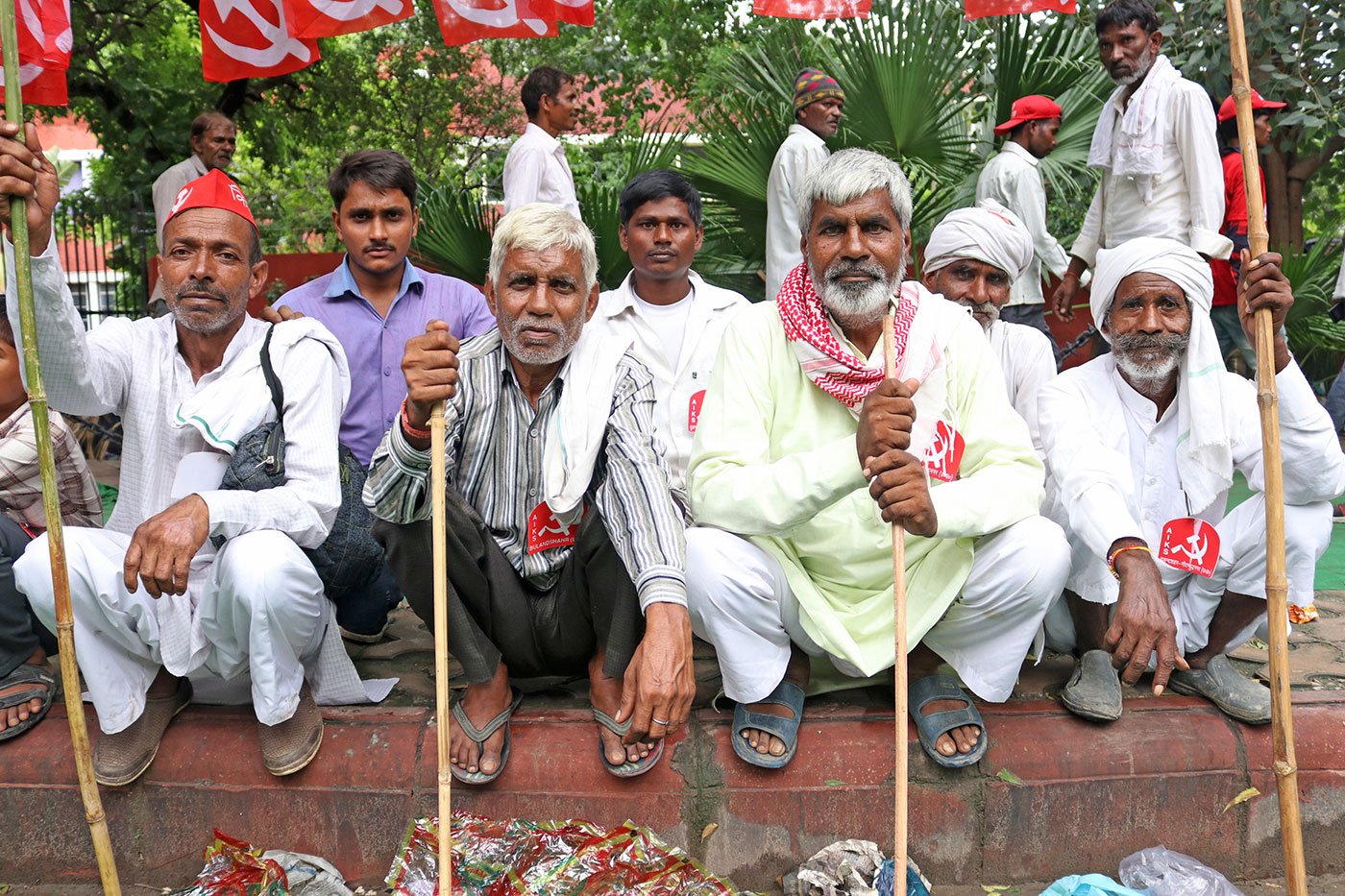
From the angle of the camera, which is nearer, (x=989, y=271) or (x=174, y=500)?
(x=174, y=500)

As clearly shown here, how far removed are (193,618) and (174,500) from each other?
1.09ft

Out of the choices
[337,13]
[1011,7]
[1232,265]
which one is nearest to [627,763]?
[1011,7]

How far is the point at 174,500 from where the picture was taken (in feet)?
9.71

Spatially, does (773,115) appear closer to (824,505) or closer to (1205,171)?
(1205,171)

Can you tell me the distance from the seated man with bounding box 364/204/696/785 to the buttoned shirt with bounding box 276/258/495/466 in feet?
2.76

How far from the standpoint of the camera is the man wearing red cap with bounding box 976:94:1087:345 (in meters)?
5.65

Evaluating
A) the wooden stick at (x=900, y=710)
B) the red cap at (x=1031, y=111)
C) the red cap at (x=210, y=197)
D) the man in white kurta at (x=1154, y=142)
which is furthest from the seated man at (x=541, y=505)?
the red cap at (x=1031, y=111)

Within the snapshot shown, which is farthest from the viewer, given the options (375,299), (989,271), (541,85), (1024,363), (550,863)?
(541,85)

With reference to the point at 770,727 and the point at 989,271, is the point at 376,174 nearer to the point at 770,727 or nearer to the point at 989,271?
the point at 989,271

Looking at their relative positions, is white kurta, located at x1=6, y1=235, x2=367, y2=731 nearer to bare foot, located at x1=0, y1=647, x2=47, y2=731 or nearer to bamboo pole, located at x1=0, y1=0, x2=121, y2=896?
bamboo pole, located at x1=0, y1=0, x2=121, y2=896

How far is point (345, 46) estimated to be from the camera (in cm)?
1123

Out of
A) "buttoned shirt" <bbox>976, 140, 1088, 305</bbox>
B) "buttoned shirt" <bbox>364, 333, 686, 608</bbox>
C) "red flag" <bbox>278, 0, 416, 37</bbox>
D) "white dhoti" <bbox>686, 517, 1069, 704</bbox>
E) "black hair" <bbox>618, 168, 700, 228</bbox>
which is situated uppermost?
"red flag" <bbox>278, 0, 416, 37</bbox>

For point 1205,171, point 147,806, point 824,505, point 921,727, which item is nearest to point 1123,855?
point 921,727

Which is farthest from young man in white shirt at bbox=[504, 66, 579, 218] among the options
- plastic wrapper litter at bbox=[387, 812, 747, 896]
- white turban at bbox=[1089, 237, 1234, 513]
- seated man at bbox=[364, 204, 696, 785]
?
plastic wrapper litter at bbox=[387, 812, 747, 896]
